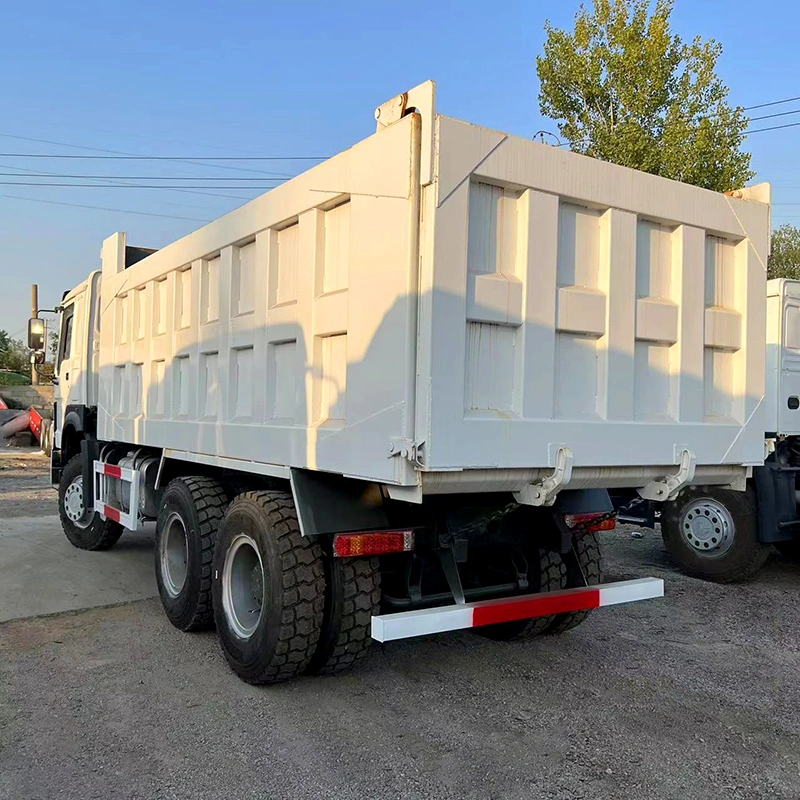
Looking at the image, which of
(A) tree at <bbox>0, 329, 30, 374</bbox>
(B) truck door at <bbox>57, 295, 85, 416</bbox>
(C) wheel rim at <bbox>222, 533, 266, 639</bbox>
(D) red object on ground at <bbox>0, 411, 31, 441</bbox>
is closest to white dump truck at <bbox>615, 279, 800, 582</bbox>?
(C) wheel rim at <bbox>222, 533, 266, 639</bbox>

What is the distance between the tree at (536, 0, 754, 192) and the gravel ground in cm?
1055

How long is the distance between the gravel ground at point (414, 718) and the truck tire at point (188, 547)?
192mm

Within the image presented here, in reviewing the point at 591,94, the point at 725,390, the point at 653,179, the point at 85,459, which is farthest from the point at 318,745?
the point at 591,94

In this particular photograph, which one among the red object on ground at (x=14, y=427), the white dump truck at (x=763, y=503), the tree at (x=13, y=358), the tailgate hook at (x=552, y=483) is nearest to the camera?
the tailgate hook at (x=552, y=483)

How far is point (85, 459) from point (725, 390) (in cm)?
651

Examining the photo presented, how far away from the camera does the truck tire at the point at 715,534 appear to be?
7.09 metres

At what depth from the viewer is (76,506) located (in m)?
8.38

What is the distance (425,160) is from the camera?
3309mm

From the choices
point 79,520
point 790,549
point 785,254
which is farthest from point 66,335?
point 785,254

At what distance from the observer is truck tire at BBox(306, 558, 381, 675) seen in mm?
4062

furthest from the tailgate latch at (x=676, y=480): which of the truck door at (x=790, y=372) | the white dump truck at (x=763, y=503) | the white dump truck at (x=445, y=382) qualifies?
the truck door at (x=790, y=372)

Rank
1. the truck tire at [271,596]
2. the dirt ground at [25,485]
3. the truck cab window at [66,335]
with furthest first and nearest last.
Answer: the dirt ground at [25,485] → the truck cab window at [66,335] → the truck tire at [271,596]

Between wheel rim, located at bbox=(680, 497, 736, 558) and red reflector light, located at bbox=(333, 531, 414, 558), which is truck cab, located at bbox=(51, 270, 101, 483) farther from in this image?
wheel rim, located at bbox=(680, 497, 736, 558)

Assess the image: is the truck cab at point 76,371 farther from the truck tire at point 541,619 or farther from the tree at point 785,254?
the tree at point 785,254
